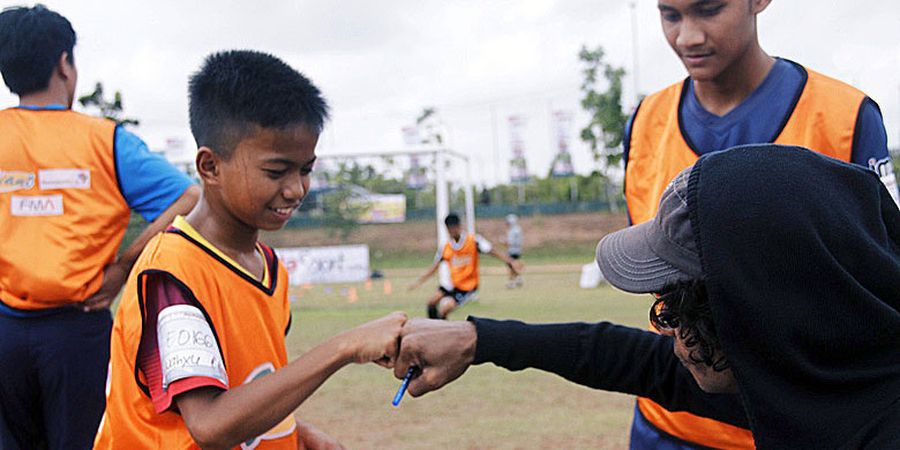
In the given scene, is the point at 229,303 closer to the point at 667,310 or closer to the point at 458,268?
the point at 667,310

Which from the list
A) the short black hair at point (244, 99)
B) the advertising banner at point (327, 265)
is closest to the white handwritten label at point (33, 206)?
the short black hair at point (244, 99)

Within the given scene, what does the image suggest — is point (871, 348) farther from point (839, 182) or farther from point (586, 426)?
point (586, 426)

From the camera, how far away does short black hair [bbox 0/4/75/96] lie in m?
3.54

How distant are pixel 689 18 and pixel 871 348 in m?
1.30

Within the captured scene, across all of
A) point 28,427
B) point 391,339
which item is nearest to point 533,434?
point 28,427

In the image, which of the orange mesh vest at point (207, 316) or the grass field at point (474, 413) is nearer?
the orange mesh vest at point (207, 316)

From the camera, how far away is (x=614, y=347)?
254 cm

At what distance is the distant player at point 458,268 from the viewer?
1402 centimetres

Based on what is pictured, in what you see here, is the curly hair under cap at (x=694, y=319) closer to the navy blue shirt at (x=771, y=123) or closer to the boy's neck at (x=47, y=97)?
the navy blue shirt at (x=771, y=123)

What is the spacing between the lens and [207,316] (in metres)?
2.20

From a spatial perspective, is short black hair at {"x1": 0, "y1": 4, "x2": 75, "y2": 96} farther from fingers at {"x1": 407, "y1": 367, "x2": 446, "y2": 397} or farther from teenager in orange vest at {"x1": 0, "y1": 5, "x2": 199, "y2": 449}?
fingers at {"x1": 407, "y1": 367, "x2": 446, "y2": 397}

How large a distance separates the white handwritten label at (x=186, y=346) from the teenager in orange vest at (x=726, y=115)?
133 centimetres

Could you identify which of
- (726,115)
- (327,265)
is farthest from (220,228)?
(327,265)

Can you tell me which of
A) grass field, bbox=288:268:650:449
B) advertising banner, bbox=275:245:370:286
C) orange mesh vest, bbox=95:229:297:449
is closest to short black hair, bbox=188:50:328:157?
orange mesh vest, bbox=95:229:297:449
